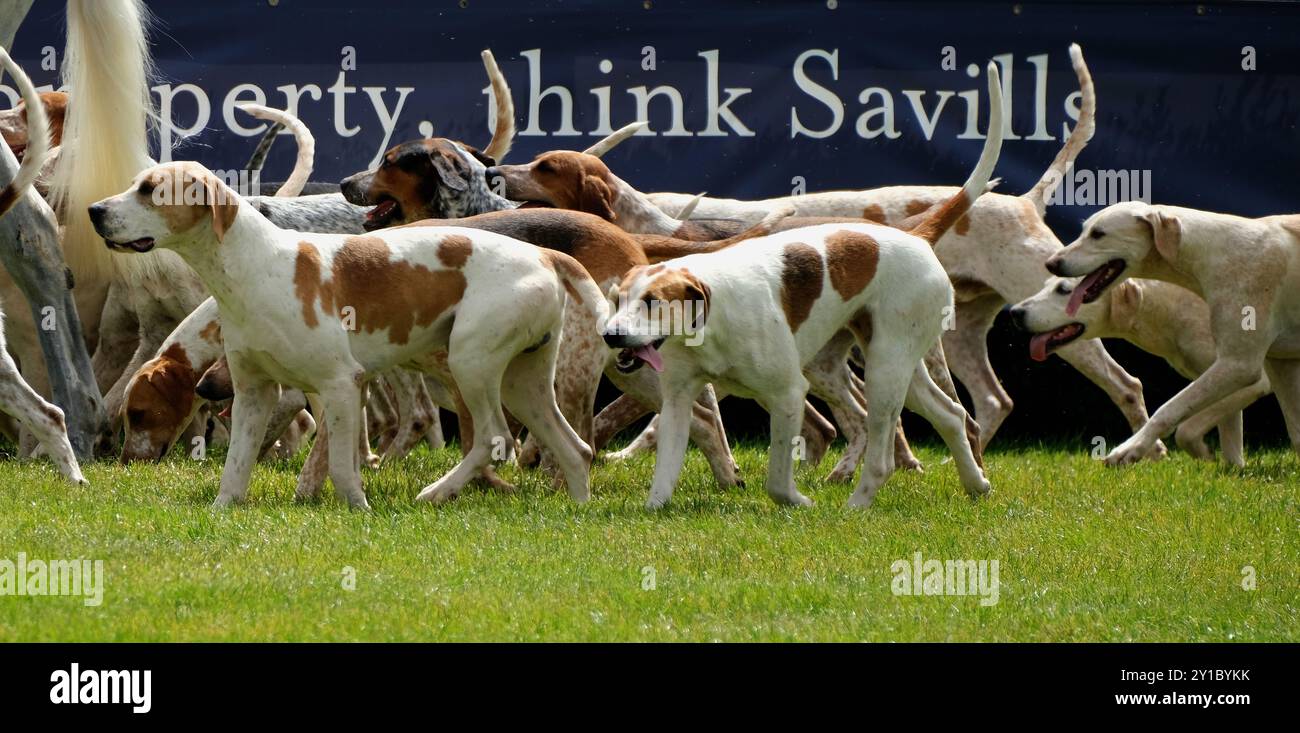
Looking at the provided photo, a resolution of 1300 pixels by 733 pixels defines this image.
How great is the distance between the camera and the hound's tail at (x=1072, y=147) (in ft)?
30.3

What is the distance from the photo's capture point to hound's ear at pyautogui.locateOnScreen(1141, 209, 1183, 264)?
27.5ft

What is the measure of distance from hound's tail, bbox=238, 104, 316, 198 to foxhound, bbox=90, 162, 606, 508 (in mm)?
2132

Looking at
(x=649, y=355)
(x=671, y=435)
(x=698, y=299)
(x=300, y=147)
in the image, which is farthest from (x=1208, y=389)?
(x=300, y=147)

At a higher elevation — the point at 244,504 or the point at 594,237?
the point at 594,237

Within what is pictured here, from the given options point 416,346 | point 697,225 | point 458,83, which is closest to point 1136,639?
point 416,346

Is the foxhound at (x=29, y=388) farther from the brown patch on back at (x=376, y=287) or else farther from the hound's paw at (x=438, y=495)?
the hound's paw at (x=438, y=495)

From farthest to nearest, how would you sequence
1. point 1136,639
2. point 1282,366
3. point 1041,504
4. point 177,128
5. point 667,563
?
point 177,128 < point 1282,366 < point 1041,504 < point 667,563 < point 1136,639

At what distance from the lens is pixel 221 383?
7.57 metres

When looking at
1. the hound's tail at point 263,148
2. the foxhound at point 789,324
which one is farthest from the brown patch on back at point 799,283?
the hound's tail at point 263,148

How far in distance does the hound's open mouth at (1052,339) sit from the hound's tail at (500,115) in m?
2.69

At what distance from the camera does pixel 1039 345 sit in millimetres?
8875

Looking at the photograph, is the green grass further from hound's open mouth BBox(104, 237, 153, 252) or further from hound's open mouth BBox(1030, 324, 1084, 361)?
hound's open mouth BBox(1030, 324, 1084, 361)
